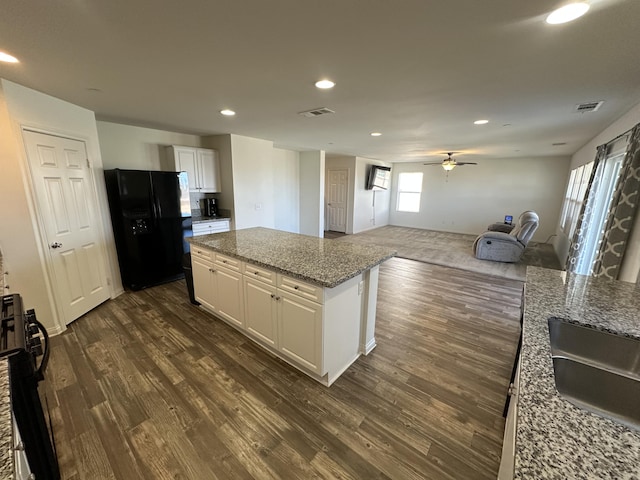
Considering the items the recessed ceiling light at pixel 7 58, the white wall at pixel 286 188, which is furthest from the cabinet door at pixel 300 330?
the white wall at pixel 286 188

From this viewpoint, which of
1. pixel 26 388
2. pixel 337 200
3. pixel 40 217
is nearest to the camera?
pixel 26 388

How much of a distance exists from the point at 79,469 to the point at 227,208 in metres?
3.79

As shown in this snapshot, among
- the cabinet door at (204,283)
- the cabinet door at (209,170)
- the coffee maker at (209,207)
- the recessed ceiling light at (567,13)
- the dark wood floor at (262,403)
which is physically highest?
the recessed ceiling light at (567,13)

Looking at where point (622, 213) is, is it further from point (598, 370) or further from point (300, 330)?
point (300, 330)

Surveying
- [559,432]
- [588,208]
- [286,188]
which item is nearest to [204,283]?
[559,432]

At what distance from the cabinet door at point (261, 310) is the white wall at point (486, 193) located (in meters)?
8.29

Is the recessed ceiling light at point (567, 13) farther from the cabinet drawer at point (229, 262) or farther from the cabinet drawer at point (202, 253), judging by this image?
the cabinet drawer at point (202, 253)

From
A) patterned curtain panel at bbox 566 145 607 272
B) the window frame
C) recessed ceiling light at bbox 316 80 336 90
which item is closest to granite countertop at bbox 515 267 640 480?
recessed ceiling light at bbox 316 80 336 90

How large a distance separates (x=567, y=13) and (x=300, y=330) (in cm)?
235

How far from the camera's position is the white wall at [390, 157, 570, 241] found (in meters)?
7.30

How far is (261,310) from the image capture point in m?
2.35

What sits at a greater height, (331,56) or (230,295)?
(331,56)

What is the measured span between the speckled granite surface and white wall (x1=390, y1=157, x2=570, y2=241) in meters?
9.78

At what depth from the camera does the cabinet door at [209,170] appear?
442cm
